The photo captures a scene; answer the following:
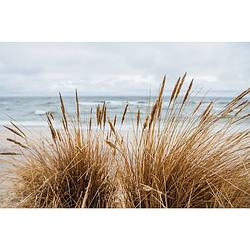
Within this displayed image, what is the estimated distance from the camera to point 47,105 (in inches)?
94.3

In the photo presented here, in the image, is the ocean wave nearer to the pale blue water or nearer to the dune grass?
the pale blue water

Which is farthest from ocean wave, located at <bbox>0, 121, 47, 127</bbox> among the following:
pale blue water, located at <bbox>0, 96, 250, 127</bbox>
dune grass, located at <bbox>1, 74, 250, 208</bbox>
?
dune grass, located at <bbox>1, 74, 250, 208</bbox>

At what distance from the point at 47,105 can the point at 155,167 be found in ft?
2.95

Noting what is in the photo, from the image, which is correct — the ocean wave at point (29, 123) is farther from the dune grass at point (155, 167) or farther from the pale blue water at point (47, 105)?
the dune grass at point (155, 167)

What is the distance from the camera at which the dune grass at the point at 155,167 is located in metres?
1.80

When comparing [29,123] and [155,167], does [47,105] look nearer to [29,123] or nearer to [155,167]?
[29,123]

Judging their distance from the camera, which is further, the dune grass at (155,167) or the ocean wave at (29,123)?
the ocean wave at (29,123)

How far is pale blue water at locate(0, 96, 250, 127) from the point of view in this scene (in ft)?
7.32

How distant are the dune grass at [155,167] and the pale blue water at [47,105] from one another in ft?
1.11

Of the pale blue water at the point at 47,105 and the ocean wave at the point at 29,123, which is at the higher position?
the pale blue water at the point at 47,105

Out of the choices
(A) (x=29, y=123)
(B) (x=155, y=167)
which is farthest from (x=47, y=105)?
(B) (x=155, y=167)

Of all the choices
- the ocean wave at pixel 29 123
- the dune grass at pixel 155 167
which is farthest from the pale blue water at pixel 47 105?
the dune grass at pixel 155 167
